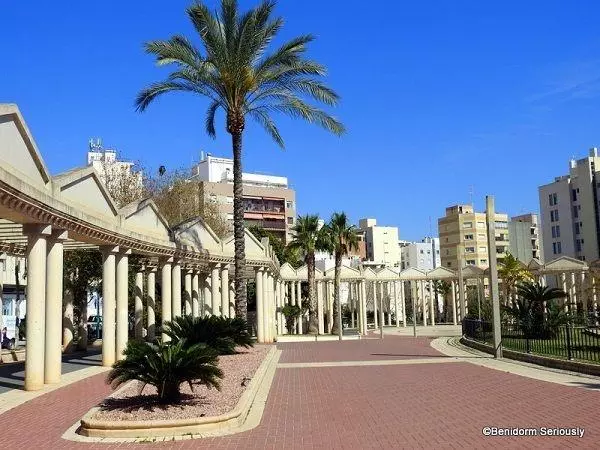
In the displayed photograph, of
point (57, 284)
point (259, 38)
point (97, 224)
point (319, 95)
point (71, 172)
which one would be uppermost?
point (259, 38)

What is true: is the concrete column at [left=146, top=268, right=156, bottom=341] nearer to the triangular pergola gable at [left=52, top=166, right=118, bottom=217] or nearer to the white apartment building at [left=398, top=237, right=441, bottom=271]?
the triangular pergola gable at [left=52, top=166, right=118, bottom=217]

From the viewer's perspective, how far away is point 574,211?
9475 cm

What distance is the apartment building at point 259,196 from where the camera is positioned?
90.9 meters

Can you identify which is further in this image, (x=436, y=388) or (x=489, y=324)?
(x=489, y=324)

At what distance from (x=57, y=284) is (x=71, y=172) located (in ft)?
10.1

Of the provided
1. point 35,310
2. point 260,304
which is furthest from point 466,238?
point 35,310

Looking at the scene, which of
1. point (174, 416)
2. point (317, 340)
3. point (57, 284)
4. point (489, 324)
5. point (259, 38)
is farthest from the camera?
point (317, 340)

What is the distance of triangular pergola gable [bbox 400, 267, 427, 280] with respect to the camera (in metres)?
57.9

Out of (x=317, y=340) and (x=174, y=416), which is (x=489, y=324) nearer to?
(x=317, y=340)

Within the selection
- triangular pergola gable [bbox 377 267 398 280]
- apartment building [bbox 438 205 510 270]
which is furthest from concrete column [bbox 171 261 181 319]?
apartment building [bbox 438 205 510 270]

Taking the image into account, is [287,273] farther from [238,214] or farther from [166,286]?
[238,214]

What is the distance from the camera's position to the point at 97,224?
1897cm

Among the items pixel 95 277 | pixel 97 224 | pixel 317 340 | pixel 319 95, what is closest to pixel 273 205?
pixel 317 340

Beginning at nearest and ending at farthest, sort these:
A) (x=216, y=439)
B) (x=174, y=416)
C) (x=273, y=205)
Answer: (x=216, y=439) < (x=174, y=416) < (x=273, y=205)
